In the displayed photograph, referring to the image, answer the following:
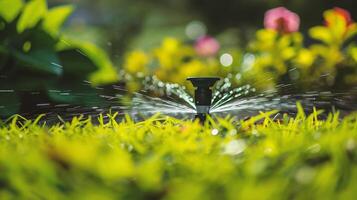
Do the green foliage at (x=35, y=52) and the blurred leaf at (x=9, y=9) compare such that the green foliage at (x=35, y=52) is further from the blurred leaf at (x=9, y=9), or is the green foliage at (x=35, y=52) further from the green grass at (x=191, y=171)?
the green grass at (x=191, y=171)

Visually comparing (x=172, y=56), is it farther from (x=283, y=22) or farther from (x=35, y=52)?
(x=35, y=52)

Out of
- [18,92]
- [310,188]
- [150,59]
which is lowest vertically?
[310,188]

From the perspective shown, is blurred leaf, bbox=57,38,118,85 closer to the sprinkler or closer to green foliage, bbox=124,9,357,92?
green foliage, bbox=124,9,357,92

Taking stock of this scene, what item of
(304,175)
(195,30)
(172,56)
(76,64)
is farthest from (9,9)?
(195,30)

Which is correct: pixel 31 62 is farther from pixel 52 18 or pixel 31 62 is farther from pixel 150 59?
pixel 150 59

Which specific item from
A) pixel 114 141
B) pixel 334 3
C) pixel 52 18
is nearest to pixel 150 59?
pixel 52 18

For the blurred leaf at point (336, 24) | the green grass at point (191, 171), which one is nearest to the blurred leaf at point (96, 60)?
the blurred leaf at point (336, 24)
